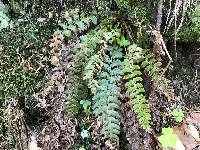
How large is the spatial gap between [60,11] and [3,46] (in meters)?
0.68

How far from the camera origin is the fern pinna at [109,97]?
3.26 metres

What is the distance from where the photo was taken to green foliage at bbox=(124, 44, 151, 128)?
316 centimetres

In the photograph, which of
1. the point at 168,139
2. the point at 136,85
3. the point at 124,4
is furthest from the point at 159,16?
the point at 168,139

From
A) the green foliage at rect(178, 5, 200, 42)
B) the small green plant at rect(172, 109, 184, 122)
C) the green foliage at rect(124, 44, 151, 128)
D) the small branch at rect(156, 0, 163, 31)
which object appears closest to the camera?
the green foliage at rect(124, 44, 151, 128)

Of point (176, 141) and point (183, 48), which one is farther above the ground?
point (183, 48)

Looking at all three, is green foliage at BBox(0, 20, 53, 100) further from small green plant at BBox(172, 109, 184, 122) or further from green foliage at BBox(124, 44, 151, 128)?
small green plant at BBox(172, 109, 184, 122)

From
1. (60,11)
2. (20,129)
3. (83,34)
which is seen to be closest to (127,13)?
(83,34)

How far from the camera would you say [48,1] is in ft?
12.7

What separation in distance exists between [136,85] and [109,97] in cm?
26

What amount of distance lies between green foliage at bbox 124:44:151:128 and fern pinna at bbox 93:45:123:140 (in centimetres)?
10

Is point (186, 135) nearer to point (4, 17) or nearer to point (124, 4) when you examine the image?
point (124, 4)

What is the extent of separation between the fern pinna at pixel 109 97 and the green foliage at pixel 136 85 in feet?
0.33

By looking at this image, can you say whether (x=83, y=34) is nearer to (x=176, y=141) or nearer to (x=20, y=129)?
(x=20, y=129)

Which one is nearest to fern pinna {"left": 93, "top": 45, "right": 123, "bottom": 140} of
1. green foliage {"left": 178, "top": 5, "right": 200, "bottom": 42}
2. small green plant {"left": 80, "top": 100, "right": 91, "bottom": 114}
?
small green plant {"left": 80, "top": 100, "right": 91, "bottom": 114}
